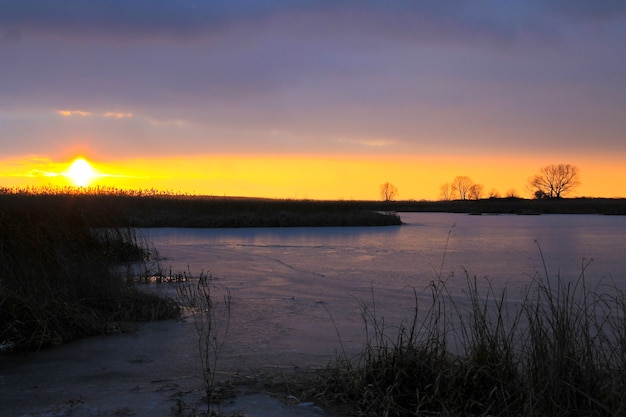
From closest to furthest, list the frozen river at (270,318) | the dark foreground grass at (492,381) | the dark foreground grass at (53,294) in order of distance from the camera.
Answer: the dark foreground grass at (492,381), the frozen river at (270,318), the dark foreground grass at (53,294)

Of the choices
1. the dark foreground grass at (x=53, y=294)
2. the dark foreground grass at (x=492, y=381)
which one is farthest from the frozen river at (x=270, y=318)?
the dark foreground grass at (x=492, y=381)

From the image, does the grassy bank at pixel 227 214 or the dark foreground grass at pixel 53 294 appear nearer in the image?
the dark foreground grass at pixel 53 294

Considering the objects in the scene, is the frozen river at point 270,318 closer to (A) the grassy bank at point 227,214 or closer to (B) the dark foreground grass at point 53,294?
(B) the dark foreground grass at point 53,294

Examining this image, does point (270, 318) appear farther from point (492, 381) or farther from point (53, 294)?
point (492, 381)

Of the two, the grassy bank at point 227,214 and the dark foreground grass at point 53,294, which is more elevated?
the grassy bank at point 227,214

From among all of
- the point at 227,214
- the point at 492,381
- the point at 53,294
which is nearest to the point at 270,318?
the point at 53,294

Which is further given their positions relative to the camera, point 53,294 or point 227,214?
point 227,214

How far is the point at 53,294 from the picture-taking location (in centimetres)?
487

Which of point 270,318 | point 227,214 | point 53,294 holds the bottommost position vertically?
point 270,318

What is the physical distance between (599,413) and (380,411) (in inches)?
40.7

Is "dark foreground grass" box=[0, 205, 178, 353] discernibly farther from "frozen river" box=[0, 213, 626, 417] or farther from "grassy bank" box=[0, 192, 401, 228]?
"grassy bank" box=[0, 192, 401, 228]

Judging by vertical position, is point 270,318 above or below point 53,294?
below

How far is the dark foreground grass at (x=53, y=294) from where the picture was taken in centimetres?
445

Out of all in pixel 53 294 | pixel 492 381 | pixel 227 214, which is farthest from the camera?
pixel 227 214
